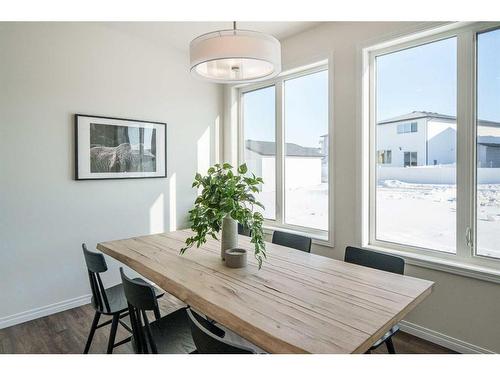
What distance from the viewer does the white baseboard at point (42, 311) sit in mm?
2580

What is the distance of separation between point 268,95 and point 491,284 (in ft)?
9.10

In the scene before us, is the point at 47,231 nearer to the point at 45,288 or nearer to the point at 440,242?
the point at 45,288

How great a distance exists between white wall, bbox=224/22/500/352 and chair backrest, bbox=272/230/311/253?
669mm

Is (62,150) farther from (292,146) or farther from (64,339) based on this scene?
(292,146)

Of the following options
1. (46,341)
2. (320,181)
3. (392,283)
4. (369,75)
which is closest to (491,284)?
(392,283)

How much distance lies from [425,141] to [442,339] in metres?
1.48

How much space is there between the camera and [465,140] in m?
2.24

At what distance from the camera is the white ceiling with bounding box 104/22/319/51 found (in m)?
3.01

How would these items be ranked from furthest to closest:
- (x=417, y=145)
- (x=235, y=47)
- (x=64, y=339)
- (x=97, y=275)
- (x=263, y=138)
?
(x=263, y=138) < (x=417, y=145) < (x=64, y=339) < (x=97, y=275) < (x=235, y=47)

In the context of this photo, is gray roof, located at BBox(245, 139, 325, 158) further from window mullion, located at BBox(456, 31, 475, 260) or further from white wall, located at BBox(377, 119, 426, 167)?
window mullion, located at BBox(456, 31, 475, 260)

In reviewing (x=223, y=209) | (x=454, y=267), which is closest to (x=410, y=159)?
(x=454, y=267)

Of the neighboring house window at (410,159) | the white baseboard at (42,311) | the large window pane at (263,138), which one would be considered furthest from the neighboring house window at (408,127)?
the white baseboard at (42,311)

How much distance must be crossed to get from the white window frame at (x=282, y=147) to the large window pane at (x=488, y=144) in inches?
44.3

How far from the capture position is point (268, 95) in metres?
3.74
